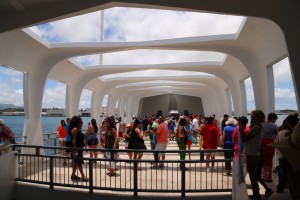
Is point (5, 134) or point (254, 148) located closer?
point (254, 148)

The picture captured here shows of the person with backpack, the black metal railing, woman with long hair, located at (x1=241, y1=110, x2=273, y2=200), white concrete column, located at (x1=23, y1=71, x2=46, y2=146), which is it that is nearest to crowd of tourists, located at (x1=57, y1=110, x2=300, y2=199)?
woman with long hair, located at (x1=241, y1=110, x2=273, y2=200)

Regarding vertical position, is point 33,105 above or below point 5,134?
above

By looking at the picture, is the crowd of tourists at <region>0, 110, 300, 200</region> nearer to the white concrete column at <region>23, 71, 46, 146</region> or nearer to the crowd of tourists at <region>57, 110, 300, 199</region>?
the crowd of tourists at <region>57, 110, 300, 199</region>

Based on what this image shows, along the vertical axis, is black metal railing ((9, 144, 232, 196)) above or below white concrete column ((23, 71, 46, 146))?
below

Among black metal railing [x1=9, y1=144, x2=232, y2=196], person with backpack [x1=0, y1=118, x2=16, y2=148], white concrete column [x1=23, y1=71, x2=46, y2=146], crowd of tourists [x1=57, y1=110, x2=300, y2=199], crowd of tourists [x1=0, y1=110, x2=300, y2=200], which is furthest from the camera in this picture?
white concrete column [x1=23, y1=71, x2=46, y2=146]

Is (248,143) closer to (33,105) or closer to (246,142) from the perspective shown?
(246,142)

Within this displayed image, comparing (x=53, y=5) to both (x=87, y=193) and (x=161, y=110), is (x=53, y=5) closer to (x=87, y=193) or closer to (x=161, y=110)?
(x=87, y=193)

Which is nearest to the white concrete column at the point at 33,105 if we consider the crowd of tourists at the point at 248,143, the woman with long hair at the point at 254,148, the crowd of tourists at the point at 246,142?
the crowd of tourists at the point at 246,142

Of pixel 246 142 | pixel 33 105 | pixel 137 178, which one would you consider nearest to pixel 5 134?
pixel 137 178

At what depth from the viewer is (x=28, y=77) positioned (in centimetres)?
1289

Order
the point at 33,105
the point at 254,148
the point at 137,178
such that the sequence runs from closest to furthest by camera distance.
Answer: the point at 254,148, the point at 137,178, the point at 33,105

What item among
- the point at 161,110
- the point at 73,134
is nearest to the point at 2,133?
the point at 73,134

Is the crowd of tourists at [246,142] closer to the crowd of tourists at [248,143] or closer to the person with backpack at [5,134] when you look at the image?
the crowd of tourists at [248,143]

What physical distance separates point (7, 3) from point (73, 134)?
136 inches
